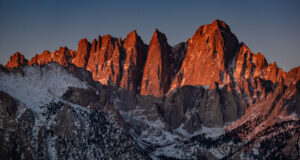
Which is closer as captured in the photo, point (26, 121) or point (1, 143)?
point (1, 143)

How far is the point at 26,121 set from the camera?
7697 inches

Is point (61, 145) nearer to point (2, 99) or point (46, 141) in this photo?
point (46, 141)

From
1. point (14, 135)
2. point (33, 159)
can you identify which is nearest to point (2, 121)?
point (14, 135)

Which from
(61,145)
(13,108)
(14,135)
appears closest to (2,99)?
Answer: (13,108)

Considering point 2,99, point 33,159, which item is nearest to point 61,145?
point 33,159

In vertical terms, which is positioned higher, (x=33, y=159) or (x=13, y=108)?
(x=13, y=108)

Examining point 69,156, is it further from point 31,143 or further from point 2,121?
point 2,121

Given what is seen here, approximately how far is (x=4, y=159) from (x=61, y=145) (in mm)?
28685

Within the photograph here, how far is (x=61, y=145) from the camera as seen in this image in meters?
199

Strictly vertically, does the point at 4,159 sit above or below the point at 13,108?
below

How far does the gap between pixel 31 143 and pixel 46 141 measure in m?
8.26

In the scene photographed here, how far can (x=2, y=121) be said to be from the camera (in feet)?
612

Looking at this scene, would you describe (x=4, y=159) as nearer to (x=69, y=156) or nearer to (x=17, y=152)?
(x=17, y=152)

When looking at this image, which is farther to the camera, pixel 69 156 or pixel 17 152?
pixel 69 156
